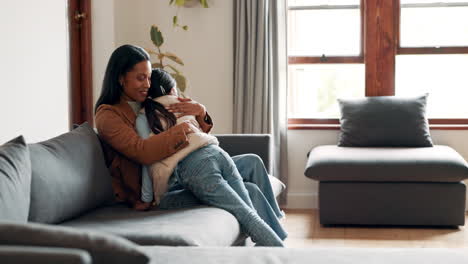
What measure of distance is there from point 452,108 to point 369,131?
0.78 metres

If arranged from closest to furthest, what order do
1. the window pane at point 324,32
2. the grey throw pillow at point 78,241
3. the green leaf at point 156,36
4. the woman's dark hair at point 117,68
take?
1. the grey throw pillow at point 78,241
2. the woman's dark hair at point 117,68
3. the green leaf at point 156,36
4. the window pane at point 324,32

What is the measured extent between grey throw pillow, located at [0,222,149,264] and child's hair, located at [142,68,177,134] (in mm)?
2081

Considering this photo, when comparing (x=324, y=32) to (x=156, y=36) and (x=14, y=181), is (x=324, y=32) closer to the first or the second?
(x=156, y=36)

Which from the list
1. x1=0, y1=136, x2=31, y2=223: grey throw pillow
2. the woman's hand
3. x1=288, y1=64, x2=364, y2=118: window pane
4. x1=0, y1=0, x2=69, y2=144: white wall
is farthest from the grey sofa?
x1=288, y1=64, x2=364, y2=118: window pane

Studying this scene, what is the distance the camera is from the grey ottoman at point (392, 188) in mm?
4715

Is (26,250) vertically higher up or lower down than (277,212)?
higher up

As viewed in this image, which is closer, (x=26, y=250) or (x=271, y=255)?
(x=26, y=250)

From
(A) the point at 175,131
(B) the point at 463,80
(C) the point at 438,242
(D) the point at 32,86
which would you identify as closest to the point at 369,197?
(C) the point at 438,242

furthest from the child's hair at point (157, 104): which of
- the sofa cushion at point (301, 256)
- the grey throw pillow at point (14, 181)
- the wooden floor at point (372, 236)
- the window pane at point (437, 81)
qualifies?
the window pane at point (437, 81)

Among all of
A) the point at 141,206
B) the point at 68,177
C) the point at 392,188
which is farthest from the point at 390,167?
the point at 68,177

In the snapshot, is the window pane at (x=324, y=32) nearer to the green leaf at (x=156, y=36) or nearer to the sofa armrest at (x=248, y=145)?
the green leaf at (x=156, y=36)

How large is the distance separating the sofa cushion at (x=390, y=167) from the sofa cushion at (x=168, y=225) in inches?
69.4

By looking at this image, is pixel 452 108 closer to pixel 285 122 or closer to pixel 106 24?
pixel 285 122

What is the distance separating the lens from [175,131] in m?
3.32
